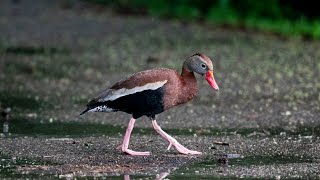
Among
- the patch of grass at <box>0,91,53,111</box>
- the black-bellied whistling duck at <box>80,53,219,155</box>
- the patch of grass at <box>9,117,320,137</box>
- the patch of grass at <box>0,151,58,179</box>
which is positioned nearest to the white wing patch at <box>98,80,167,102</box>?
the black-bellied whistling duck at <box>80,53,219,155</box>

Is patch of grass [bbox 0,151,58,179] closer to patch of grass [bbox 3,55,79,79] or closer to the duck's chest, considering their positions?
the duck's chest

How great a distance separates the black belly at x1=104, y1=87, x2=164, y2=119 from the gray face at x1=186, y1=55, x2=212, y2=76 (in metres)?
0.42

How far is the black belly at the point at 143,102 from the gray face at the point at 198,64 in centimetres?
42

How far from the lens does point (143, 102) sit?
941 centimetres

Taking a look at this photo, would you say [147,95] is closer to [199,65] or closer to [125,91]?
[125,91]

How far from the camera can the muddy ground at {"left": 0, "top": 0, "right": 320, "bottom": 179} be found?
28.7ft

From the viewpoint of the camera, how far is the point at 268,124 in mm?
11195

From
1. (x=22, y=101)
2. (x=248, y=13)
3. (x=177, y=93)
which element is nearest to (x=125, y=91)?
(x=177, y=93)

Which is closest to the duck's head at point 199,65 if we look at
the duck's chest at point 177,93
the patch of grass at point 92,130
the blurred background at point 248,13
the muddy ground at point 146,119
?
the duck's chest at point 177,93

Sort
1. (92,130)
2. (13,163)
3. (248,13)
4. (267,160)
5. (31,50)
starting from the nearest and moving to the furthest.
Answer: (13,163), (267,160), (92,130), (31,50), (248,13)

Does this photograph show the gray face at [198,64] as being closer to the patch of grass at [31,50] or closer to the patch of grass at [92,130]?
the patch of grass at [92,130]

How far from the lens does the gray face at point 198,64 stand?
9625 mm

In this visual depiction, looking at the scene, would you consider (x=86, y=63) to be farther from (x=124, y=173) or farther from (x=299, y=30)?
(x=124, y=173)

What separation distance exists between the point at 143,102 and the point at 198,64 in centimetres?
67
